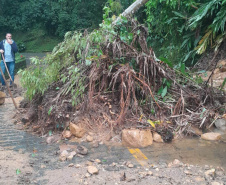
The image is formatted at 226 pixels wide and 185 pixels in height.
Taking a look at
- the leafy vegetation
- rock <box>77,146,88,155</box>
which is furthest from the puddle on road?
the leafy vegetation

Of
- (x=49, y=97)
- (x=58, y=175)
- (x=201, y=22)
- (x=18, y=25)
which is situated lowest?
(x=58, y=175)

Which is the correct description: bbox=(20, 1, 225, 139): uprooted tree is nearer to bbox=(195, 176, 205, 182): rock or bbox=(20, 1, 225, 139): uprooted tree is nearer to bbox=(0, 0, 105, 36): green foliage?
bbox=(195, 176, 205, 182): rock

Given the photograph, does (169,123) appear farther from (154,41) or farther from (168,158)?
(154,41)

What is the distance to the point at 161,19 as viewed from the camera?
8555 mm

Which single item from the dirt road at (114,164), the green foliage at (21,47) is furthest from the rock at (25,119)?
the green foliage at (21,47)

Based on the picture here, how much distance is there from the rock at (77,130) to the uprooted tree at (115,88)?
18 cm

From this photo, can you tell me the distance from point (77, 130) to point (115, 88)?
1.00m

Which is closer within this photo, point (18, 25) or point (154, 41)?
point (154, 41)

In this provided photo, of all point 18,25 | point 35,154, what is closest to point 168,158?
point 35,154

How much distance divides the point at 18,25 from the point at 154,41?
12.8 meters

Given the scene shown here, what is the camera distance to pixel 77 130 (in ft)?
12.6

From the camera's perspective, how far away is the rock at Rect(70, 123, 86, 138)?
384cm

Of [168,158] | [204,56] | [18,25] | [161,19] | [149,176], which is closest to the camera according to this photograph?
[149,176]

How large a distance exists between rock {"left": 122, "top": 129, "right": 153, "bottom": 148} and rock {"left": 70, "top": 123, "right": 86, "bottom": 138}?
0.63 metres
